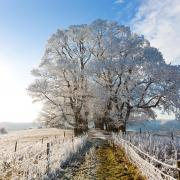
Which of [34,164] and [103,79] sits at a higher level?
[103,79]

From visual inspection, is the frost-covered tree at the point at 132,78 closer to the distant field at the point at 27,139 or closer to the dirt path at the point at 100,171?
the distant field at the point at 27,139

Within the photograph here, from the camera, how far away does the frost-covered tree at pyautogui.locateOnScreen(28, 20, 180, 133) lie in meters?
36.2

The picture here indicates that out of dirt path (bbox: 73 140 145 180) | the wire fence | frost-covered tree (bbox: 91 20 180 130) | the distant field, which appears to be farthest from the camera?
frost-covered tree (bbox: 91 20 180 130)

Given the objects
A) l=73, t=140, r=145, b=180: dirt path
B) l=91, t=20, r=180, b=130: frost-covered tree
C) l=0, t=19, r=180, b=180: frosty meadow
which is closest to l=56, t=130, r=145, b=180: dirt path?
l=73, t=140, r=145, b=180: dirt path

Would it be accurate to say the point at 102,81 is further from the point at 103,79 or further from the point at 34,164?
the point at 34,164

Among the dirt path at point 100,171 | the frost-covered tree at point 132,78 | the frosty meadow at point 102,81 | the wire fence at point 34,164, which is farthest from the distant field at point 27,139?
the dirt path at point 100,171

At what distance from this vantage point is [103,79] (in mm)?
39375

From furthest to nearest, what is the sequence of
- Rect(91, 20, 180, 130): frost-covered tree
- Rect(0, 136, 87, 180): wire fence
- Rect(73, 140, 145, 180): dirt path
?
Rect(91, 20, 180, 130): frost-covered tree
Rect(73, 140, 145, 180): dirt path
Rect(0, 136, 87, 180): wire fence

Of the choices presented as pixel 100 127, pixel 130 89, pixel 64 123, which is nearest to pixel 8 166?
pixel 130 89

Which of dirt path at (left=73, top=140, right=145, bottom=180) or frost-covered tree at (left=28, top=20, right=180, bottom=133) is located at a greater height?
frost-covered tree at (left=28, top=20, right=180, bottom=133)

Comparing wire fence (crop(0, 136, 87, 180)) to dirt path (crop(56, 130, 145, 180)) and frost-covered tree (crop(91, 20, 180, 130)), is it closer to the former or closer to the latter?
dirt path (crop(56, 130, 145, 180))

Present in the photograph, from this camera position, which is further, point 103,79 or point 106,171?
point 103,79

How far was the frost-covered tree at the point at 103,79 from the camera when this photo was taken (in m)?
36.2

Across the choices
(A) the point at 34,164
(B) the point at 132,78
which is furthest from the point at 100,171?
(B) the point at 132,78
